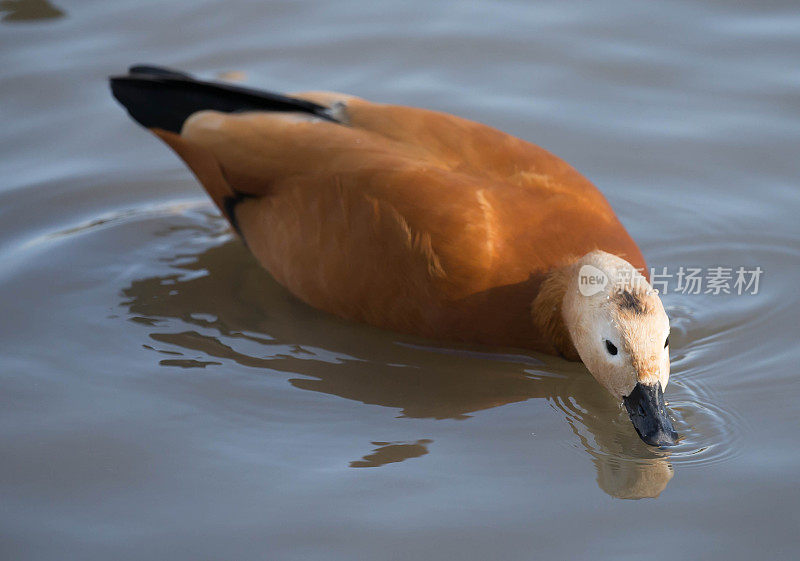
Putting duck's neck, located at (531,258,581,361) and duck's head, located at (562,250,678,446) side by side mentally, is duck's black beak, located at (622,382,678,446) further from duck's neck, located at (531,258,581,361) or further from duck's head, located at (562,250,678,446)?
duck's neck, located at (531,258,581,361)

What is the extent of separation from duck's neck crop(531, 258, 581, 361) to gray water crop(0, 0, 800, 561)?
0.60 feet

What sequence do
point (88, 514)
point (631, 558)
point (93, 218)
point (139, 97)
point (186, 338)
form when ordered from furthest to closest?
1. point (93, 218)
2. point (139, 97)
3. point (186, 338)
4. point (88, 514)
5. point (631, 558)

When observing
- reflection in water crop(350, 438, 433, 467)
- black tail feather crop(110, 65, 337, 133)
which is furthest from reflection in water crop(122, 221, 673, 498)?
black tail feather crop(110, 65, 337, 133)

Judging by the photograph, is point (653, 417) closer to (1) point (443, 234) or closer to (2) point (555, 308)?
(2) point (555, 308)

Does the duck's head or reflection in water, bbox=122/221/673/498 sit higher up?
the duck's head

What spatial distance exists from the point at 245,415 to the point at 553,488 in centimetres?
117

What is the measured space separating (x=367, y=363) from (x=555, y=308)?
2.66ft

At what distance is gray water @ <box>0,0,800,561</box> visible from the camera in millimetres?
3422

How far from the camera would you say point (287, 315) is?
461cm

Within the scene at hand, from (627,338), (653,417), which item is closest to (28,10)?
(627,338)

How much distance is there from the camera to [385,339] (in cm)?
436

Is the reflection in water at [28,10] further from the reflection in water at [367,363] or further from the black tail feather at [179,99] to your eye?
the reflection in water at [367,363]

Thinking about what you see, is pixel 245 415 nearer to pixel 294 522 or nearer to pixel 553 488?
pixel 294 522

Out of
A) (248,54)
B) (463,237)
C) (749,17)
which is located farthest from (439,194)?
(749,17)
